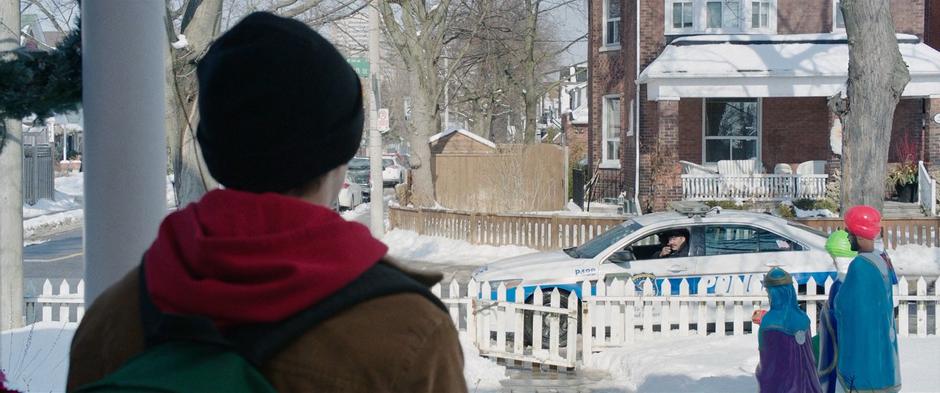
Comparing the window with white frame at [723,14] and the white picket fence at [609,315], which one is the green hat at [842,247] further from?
the window with white frame at [723,14]

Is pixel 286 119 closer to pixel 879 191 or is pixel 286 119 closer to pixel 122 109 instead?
pixel 122 109

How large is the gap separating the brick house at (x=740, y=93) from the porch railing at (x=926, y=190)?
179 cm

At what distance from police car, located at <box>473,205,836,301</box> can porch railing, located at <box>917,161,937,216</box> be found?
12329 millimetres

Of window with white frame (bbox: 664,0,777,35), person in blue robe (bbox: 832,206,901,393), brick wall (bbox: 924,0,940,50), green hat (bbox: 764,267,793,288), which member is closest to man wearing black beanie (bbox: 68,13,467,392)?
green hat (bbox: 764,267,793,288)

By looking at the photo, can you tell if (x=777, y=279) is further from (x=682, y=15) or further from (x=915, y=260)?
(x=682, y=15)

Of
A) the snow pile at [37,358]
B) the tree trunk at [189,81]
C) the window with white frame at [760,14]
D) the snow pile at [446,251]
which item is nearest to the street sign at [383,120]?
the snow pile at [446,251]

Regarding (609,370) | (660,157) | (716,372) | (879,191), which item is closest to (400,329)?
(716,372)

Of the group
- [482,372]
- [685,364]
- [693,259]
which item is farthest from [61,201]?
[685,364]

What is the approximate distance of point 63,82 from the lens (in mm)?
3664

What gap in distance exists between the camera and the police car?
10.9 metres

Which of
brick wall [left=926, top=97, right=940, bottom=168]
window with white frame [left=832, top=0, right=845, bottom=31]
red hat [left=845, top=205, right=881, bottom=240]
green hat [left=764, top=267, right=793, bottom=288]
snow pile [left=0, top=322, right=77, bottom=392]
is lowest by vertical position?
snow pile [left=0, top=322, right=77, bottom=392]

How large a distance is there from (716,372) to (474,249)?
11655 millimetres

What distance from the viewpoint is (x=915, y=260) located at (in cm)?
1761

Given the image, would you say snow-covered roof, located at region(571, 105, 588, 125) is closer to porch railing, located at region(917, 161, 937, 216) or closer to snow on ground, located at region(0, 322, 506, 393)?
porch railing, located at region(917, 161, 937, 216)
